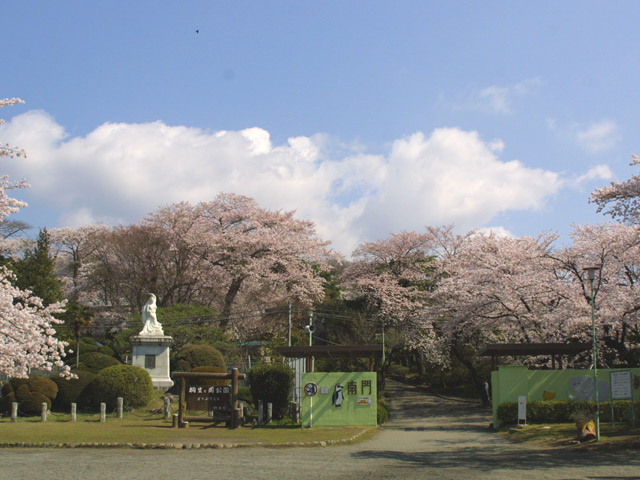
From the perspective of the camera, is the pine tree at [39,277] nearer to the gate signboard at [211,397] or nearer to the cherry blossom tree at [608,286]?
the gate signboard at [211,397]

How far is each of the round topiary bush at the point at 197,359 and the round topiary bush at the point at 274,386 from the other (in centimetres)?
757

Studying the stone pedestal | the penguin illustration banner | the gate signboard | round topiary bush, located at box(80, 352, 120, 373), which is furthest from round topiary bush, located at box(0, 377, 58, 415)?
the penguin illustration banner

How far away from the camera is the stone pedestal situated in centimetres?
2973

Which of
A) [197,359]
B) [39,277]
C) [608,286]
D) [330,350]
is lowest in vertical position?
[197,359]

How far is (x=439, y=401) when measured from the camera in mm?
34562

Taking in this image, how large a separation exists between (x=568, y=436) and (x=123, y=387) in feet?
55.3

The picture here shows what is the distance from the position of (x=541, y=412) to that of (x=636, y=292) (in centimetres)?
515

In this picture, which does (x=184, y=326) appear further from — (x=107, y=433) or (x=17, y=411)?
(x=107, y=433)

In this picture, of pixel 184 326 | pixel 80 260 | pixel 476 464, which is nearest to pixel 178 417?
pixel 476 464

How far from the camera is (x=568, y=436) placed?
17031 millimetres

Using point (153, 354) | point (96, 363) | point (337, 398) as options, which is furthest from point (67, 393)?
point (337, 398)

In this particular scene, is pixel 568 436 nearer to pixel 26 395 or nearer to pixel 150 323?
pixel 26 395

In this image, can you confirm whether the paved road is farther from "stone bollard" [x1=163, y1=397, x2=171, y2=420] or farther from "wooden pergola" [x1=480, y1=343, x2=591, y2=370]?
"stone bollard" [x1=163, y1=397, x2=171, y2=420]

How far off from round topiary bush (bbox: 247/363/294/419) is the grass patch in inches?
314
